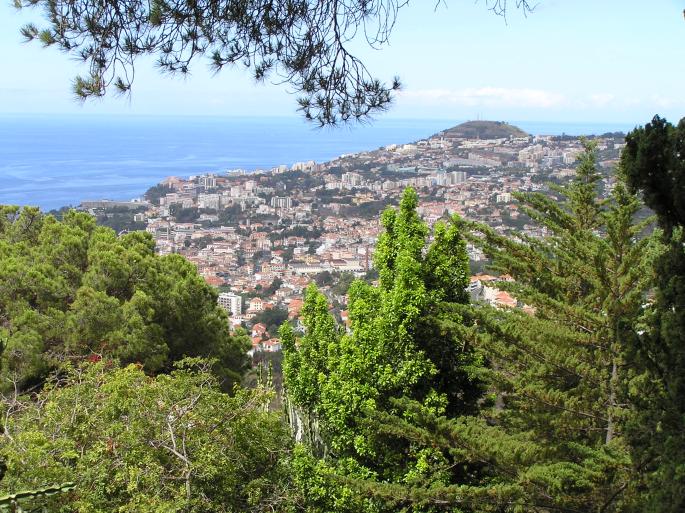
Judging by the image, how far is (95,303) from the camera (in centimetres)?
923

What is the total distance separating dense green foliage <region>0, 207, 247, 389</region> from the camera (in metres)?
9.02

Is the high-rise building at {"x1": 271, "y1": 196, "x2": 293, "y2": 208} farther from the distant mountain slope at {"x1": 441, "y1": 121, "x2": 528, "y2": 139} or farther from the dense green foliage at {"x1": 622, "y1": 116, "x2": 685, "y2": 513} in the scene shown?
the dense green foliage at {"x1": 622, "y1": 116, "x2": 685, "y2": 513}

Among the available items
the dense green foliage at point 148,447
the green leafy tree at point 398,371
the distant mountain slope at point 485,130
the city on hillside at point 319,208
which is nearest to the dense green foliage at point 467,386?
the green leafy tree at point 398,371

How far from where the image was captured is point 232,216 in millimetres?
51469

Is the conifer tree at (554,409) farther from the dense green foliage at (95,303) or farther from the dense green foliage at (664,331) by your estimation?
the dense green foliage at (95,303)

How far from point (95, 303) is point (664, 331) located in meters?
7.92

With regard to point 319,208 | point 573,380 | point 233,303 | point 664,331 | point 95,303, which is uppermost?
point 664,331

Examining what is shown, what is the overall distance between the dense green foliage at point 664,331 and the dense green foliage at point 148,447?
11.1 feet

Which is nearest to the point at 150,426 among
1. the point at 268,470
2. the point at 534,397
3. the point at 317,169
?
the point at 268,470

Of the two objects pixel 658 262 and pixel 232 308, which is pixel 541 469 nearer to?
pixel 658 262

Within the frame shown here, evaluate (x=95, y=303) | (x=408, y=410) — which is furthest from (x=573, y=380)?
(x=95, y=303)

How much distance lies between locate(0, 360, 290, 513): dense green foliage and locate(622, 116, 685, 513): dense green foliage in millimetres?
3368

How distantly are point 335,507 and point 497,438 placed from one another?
5.23 ft

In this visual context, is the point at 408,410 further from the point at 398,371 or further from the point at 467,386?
the point at 467,386
